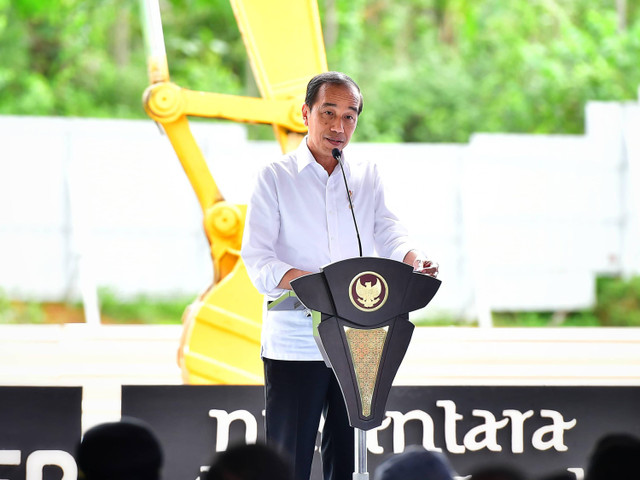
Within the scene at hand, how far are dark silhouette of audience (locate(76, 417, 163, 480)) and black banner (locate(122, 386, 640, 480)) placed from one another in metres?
1.03

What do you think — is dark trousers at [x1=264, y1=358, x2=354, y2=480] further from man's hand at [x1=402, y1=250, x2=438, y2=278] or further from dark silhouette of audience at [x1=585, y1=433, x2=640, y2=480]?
dark silhouette of audience at [x1=585, y1=433, x2=640, y2=480]

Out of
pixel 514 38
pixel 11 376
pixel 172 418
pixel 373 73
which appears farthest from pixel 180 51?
pixel 172 418

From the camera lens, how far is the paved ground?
3.65 meters

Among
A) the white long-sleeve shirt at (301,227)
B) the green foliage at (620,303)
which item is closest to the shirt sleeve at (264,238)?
the white long-sleeve shirt at (301,227)

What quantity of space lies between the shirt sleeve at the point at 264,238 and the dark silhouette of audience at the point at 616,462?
709mm

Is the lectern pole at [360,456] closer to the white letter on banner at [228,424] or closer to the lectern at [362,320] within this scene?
the lectern at [362,320]

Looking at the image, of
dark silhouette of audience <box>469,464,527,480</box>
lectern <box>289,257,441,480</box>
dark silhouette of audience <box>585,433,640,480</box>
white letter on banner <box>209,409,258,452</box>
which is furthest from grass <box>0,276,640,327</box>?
dark silhouette of audience <box>469,464,527,480</box>

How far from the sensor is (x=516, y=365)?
3854mm

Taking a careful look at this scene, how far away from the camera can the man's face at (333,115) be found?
1970 millimetres

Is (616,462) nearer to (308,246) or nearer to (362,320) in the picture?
(362,320)

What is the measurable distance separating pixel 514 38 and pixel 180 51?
3.95 metres

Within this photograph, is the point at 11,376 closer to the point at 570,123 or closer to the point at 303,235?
the point at 303,235

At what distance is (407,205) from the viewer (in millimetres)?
7348

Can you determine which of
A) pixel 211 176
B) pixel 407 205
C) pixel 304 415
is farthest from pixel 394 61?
pixel 304 415
